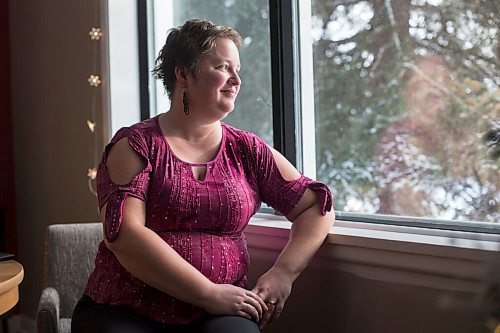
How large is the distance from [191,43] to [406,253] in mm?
762

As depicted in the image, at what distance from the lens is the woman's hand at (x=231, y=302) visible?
1.80 metres

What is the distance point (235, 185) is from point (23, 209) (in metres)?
1.89

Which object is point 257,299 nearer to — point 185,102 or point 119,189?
point 119,189

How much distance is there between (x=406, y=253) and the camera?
1796mm

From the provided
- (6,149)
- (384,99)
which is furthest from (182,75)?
(6,149)

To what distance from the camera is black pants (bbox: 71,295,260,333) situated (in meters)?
1.78

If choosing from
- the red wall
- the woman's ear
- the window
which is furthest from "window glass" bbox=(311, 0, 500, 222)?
the red wall

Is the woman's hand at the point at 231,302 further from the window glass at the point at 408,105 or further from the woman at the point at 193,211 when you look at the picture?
the window glass at the point at 408,105

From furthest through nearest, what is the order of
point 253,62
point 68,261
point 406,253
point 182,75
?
point 253,62 → point 68,261 → point 182,75 → point 406,253

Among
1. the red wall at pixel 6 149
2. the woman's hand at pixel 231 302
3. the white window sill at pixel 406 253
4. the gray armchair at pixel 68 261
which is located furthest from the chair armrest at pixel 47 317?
the red wall at pixel 6 149

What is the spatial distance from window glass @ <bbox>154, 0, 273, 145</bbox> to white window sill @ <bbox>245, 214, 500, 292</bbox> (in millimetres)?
499

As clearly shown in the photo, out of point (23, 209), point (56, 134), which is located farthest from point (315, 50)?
point (23, 209)

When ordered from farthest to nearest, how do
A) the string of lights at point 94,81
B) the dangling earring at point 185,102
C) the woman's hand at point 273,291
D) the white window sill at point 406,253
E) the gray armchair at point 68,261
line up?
the string of lights at point 94,81 → the gray armchair at point 68,261 → the dangling earring at point 185,102 → the woman's hand at point 273,291 → the white window sill at point 406,253

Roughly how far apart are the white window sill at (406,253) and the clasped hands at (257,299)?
0.17 m
